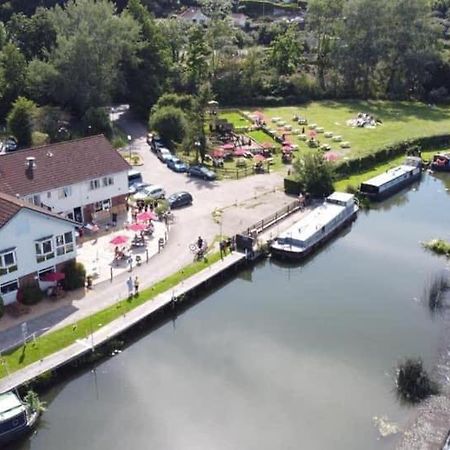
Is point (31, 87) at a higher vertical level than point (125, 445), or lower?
higher

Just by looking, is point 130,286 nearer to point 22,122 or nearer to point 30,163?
point 30,163

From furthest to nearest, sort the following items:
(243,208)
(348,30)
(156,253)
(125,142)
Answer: (348,30) < (125,142) < (243,208) < (156,253)

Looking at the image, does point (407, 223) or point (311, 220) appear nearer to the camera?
point (311, 220)

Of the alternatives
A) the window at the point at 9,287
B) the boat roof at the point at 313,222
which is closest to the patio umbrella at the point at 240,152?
the boat roof at the point at 313,222

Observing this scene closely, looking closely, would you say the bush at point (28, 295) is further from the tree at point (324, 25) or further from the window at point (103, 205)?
the tree at point (324, 25)

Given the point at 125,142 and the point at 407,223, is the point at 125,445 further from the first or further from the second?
the point at 125,142

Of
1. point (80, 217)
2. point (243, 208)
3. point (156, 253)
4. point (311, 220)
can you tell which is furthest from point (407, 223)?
point (80, 217)
